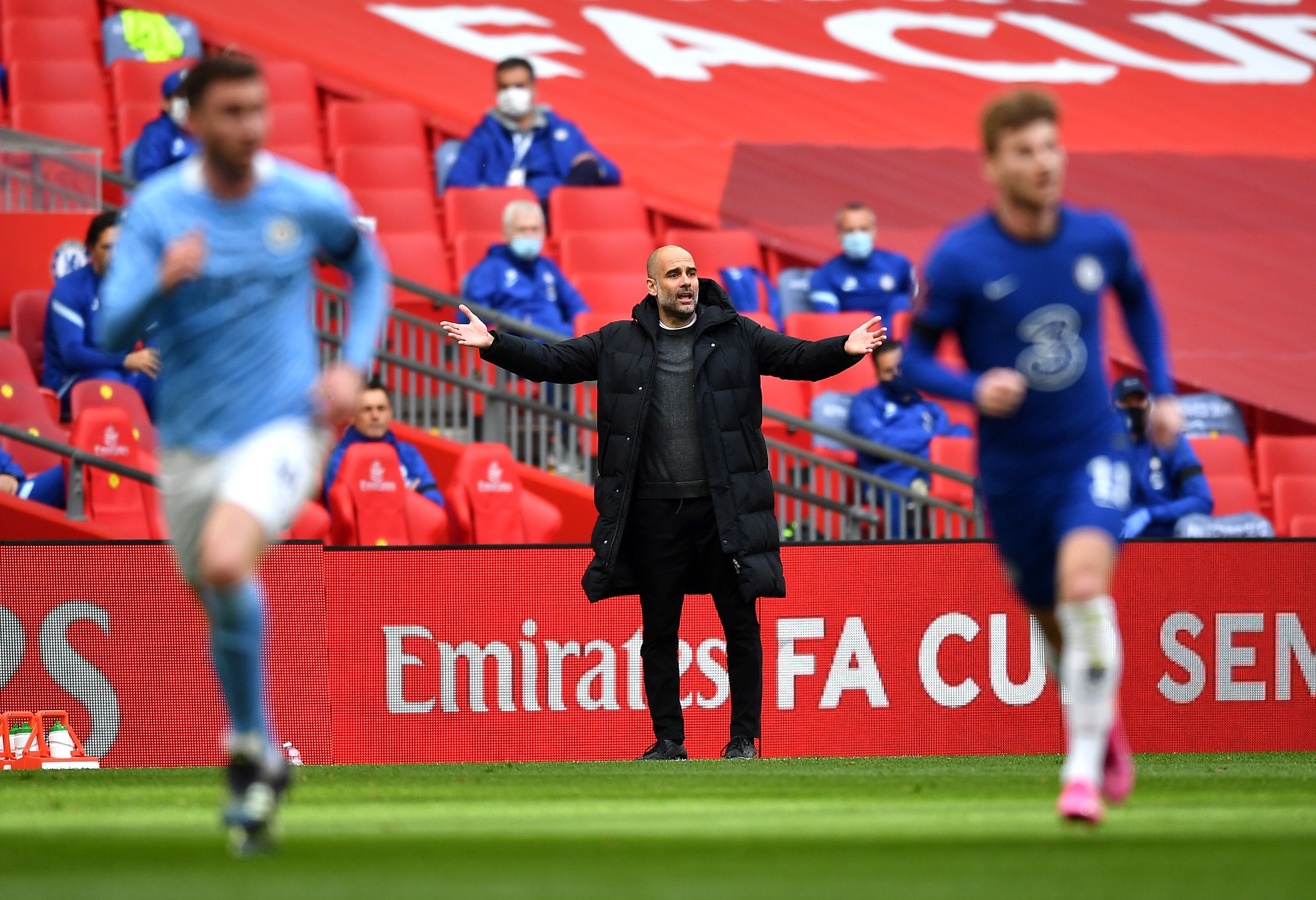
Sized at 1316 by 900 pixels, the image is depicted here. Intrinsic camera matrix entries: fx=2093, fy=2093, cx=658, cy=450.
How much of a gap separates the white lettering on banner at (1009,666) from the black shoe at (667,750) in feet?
6.97

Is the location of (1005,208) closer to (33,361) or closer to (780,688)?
(780,688)

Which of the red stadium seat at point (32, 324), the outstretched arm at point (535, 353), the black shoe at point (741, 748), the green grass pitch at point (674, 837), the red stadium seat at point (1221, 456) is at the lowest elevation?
the green grass pitch at point (674, 837)

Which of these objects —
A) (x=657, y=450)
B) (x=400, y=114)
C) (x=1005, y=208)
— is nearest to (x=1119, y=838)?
(x=1005, y=208)

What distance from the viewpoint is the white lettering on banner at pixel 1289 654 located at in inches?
442

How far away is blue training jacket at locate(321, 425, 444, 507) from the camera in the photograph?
12.8m

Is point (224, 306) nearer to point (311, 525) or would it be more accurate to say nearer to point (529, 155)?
point (311, 525)

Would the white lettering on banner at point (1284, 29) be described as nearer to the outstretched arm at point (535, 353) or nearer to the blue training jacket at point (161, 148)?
the blue training jacket at point (161, 148)

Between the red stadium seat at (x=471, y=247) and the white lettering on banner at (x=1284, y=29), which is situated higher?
the white lettering on banner at (x=1284, y=29)

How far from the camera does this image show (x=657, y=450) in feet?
31.4

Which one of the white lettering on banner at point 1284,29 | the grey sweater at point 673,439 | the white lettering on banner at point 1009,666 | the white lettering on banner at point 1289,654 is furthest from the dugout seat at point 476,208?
the white lettering on banner at point 1284,29

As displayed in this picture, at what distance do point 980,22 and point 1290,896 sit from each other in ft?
56.7

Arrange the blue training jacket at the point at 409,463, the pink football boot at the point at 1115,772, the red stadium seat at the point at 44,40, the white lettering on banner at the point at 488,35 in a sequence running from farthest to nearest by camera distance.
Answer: the white lettering on banner at the point at 488,35, the red stadium seat at the point at 44,40, the blue training jacket at the point at 409,463, the pink football boot at the point at 1115,772

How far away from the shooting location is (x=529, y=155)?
1638 centimetres

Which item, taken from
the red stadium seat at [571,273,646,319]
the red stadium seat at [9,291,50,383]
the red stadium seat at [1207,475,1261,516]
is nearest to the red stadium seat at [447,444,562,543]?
the red stadium seat at [571,273,646,319]
